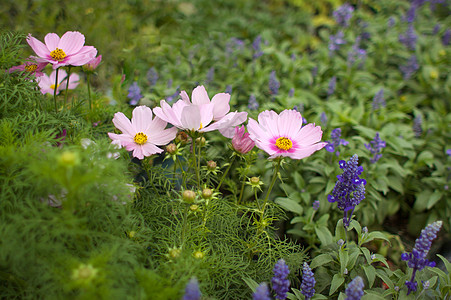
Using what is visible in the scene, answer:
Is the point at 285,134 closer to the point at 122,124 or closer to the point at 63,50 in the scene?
the point at 122,124

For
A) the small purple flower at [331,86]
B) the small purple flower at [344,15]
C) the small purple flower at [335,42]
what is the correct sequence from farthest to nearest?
the small purple flower at [344,15]
the small purple flower at [335,42]
the small purple flower at [331,86]

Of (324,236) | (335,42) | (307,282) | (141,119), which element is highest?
(141,119)

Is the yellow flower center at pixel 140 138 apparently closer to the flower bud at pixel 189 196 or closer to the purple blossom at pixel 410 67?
the flower bud at pixel 189 196

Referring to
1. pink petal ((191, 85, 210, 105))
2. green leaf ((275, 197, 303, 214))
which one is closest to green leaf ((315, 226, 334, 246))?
green leaf ((275, 197, 303, 214))

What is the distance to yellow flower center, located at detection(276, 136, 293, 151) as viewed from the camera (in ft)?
3.80

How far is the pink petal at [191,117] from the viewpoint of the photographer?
41.6 inches

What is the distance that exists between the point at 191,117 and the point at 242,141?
0.22 metres

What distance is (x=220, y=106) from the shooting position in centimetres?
124

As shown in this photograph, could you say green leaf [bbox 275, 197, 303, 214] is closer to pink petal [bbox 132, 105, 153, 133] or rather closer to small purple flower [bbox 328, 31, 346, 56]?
pink petal [bbox 132, 105, 153, 133]

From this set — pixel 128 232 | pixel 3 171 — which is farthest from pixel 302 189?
pixel 3 171

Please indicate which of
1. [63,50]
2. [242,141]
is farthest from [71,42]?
[242,141]

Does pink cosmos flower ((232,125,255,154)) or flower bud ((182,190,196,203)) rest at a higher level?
pink cosmos flower ((232,125,255,154))

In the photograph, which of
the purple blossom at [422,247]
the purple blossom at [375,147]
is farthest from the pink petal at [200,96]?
the purple blossom at [375,147]

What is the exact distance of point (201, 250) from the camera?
1.23 meters
